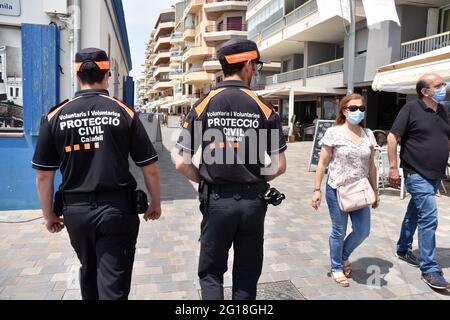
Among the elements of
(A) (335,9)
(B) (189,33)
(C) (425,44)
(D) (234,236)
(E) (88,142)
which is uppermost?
(B) (189,33)

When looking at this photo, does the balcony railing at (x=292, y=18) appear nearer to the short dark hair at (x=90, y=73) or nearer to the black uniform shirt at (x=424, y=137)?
the black uniform shirt at (x=424, y=137)

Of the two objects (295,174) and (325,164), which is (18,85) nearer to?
(325,164)

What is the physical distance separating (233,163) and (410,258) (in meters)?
2.93

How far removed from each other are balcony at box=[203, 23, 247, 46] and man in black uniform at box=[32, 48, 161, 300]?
136 ft

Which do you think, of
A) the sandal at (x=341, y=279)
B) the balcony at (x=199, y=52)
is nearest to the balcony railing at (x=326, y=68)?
the sandal at (x=341, y=279)

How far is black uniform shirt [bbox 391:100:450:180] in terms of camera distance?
3734 mm

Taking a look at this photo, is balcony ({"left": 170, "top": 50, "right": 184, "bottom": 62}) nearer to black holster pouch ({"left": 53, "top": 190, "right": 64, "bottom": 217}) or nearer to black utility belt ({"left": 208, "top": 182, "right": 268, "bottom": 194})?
black holster pouch ({"left": 53, "top": 190, "right": 64, "bottom": 217})

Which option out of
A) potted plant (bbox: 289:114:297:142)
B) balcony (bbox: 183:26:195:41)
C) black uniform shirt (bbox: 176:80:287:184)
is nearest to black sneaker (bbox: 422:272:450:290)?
black uniform shirt (bbox: 176:80:287:184)

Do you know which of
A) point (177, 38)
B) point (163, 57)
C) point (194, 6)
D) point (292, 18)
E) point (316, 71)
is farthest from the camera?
point (163, 57)

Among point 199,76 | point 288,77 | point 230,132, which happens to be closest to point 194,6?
point 199,76

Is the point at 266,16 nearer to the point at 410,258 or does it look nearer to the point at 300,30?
the point at 300,30

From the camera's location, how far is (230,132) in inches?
97.7

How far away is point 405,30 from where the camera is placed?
58.4 ft

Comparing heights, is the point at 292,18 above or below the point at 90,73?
above
